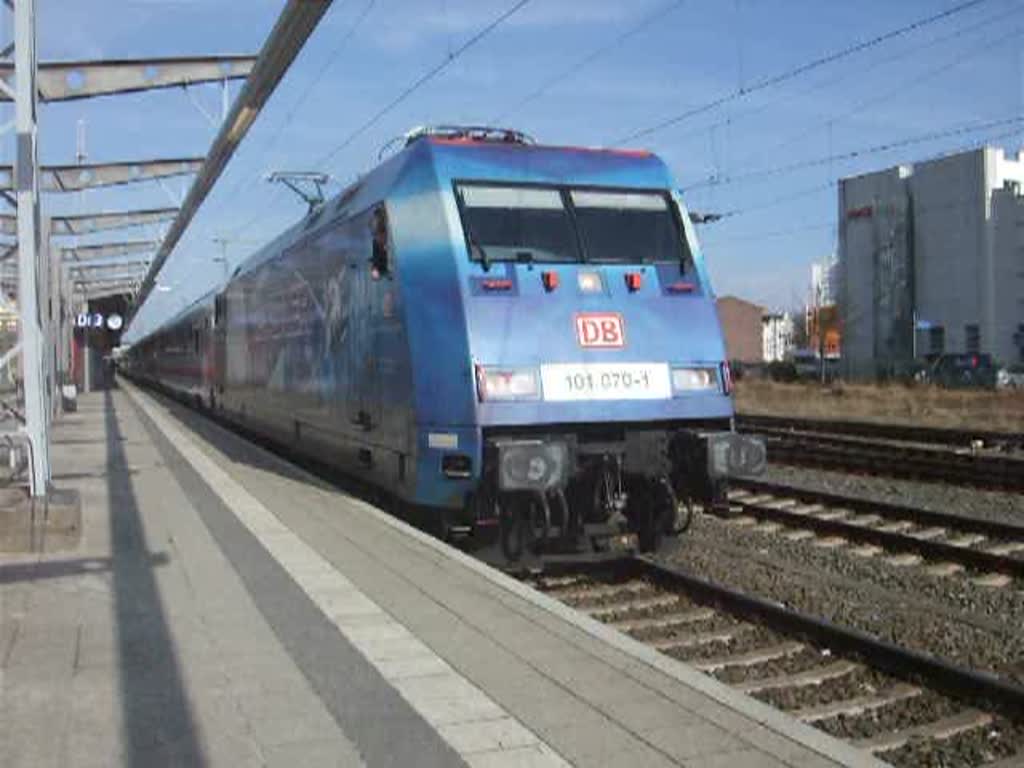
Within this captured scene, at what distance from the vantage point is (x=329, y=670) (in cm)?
523

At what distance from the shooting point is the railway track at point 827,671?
210 inches

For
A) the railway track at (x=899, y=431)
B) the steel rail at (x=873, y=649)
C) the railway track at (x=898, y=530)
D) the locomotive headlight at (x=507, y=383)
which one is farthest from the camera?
the railway track at (x=899, y=431)

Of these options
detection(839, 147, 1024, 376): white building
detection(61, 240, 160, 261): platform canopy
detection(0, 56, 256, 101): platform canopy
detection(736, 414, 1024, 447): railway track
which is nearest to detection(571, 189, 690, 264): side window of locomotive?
detection(0, 56, 256, 101): platform canopy

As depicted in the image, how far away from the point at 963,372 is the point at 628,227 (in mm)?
45847

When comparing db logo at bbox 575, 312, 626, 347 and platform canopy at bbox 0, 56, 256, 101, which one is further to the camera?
platform canopy at bbox 0, 56, 256, 101

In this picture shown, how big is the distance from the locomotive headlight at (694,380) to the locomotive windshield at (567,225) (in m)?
0.99

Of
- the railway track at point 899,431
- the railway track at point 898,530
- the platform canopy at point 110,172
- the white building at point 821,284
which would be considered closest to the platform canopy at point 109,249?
the platform canopy at point 110,172

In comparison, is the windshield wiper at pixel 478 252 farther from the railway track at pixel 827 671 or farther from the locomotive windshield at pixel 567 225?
the railway track at pixel 827 671

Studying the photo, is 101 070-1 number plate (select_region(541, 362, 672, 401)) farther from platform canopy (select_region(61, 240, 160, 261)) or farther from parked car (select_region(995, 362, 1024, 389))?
parked car (select_region(995, 362, 1024, 389))

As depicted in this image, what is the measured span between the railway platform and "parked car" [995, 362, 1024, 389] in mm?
43950

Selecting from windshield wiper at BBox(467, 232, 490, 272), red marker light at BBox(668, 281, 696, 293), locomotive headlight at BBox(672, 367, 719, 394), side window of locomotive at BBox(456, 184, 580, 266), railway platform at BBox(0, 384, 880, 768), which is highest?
side window of locomotive at BBox(456, 184, 580, 266)

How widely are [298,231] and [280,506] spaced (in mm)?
4466

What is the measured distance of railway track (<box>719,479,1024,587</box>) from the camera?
9219 mm

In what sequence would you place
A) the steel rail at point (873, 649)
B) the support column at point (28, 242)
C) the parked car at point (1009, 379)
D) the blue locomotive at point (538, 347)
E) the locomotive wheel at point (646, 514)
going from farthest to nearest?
the parked car at point (1009, 379) → the support column at point (28, 242) → the locomotive wheel at point (646, 514) → the blue locomotive at point (538, 347) → the steel rail at point (873, 649)
